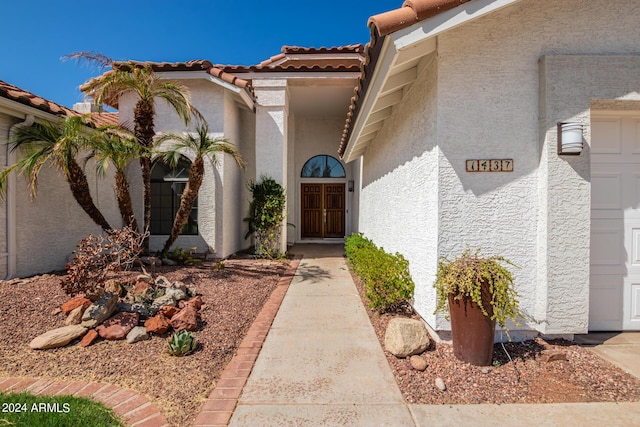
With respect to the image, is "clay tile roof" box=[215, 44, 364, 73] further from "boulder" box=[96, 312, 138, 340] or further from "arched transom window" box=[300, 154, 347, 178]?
"boulder" box=[96, 312, 138, 340]

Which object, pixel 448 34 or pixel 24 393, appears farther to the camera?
pixel 448 34

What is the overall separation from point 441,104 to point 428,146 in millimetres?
540

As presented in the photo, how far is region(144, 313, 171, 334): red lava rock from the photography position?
4.01m

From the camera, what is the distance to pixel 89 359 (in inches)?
137

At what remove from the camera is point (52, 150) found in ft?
19.0

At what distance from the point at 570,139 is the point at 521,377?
262 centimetres

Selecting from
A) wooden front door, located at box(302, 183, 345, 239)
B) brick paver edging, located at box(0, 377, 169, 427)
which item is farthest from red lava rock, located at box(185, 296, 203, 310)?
wooden front door, located at box(302, 183, 345, 239)

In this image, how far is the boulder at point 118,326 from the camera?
3.92 metres

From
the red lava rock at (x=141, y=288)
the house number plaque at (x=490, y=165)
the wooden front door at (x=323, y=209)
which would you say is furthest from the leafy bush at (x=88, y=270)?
the wooden front door at (x=323, y=209)

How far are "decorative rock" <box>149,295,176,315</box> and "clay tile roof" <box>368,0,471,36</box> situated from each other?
4.66 meters

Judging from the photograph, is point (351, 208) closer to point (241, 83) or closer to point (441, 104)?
point (241, 83)

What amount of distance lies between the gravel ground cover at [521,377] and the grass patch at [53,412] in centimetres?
275

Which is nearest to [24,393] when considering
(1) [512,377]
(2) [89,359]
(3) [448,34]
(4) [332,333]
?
(2) [89,359]

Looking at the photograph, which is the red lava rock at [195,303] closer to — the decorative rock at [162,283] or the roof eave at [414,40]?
the decorative rock at [162,283]
